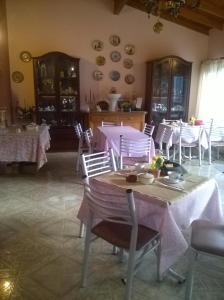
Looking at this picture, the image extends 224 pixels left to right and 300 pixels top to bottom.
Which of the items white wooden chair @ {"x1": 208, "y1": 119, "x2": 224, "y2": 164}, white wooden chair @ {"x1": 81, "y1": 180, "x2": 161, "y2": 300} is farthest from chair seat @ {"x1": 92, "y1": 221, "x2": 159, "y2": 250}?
white wooden chair @ {"x1": 208, "y1": 119, "x2": 224, "y2": 164}

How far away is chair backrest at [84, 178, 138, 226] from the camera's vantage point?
1.53 m

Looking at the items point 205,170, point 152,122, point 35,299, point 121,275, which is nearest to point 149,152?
point 205,170

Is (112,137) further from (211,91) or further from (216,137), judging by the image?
(211,91)

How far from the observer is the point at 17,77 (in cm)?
554

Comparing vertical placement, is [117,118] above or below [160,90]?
below

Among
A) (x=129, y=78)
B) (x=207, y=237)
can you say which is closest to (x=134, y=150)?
(x=207, y=237)

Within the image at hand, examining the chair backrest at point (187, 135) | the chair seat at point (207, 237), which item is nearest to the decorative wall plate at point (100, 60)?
the chair backrest at point (187, 135)

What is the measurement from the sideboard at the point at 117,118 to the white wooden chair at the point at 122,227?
391cm

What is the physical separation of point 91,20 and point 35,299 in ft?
18.0

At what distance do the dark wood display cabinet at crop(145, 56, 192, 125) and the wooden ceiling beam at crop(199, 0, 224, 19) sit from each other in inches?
50.2

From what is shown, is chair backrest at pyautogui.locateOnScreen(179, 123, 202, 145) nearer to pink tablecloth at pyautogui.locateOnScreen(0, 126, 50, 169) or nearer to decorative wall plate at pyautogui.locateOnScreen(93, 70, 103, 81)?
decorative wall plate at pyautogui.locateOnScreen(93, 70, 103, 81)

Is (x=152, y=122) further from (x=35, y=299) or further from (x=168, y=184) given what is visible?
(x=35, y=299)

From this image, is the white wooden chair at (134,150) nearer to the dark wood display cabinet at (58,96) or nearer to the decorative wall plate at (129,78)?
the dark wood display cabinet at (58,96)

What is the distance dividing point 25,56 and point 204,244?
5193 mm
